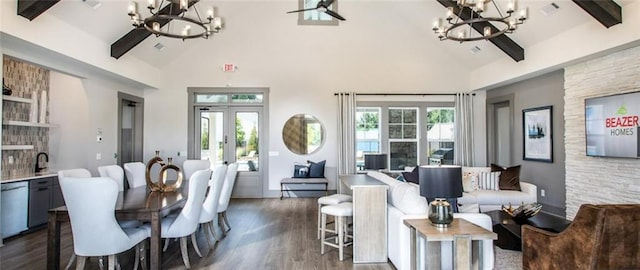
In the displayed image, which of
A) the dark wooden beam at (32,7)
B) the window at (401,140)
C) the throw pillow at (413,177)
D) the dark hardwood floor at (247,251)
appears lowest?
the dark hardwood floor at (247,251)

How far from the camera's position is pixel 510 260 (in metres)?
3.73

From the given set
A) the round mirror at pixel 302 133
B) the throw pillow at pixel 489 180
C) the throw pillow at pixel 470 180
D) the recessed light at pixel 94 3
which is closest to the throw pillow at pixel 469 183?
the throw pillow at pixel 470 180

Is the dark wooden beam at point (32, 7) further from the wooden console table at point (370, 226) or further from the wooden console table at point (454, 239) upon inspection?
the wooden console table at point (454, 239)

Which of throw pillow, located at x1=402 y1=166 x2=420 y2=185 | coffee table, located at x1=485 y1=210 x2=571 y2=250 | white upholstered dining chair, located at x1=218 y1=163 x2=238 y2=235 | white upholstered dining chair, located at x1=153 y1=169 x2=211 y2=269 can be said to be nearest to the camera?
white upholstered dining chair, located at x1=153 y1=169 x2=211 y2=269

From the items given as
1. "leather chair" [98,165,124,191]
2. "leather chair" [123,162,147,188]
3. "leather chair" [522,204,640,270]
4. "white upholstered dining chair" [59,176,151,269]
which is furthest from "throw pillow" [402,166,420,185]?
"leather chair" [98,165,124,191]

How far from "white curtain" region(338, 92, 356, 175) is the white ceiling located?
4.33 ft

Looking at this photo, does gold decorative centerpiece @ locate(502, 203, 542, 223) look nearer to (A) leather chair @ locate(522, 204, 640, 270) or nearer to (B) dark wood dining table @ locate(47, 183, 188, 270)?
(A) leather chair @ locate(522, 204, 640, 270)

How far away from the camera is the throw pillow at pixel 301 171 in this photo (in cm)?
757

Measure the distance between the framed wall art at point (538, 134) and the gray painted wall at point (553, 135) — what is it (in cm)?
8


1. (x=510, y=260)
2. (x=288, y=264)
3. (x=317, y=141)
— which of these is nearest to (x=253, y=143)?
(x=317, y=141)

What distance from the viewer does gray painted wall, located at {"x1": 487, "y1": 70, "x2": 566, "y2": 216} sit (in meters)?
5.71

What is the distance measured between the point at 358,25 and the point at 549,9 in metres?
3.65

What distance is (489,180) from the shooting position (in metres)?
5.76

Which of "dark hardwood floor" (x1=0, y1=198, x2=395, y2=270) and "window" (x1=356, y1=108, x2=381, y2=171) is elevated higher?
"window" (x1=356, y1=108, x2=381, y2=171)
